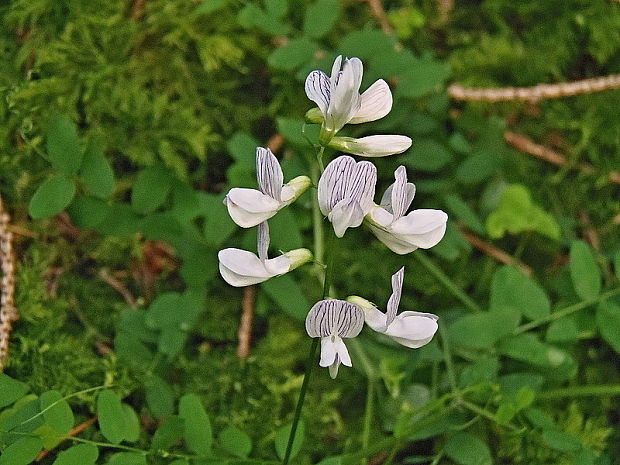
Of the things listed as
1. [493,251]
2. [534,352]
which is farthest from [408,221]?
[493,251]

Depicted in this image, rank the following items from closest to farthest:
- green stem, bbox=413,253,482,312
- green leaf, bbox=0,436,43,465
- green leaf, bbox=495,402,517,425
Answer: green leaf, bbox=0,436,43,465, green leaf, bbox=495,402,517,425, green stem, bbox=413,253,482,312

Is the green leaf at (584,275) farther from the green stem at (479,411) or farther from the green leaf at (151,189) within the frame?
the green leaf at (151,189)

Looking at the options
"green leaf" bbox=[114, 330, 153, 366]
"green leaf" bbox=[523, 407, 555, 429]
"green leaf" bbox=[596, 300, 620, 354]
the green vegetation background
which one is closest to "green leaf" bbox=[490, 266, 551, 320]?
the green vegetation background

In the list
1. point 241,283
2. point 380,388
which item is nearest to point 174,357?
point 380,388

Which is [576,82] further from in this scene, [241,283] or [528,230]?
[241,283]

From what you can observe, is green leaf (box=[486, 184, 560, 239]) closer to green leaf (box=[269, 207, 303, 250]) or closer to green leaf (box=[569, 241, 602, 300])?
green leaf (box=[569, 241, 602, 300])
